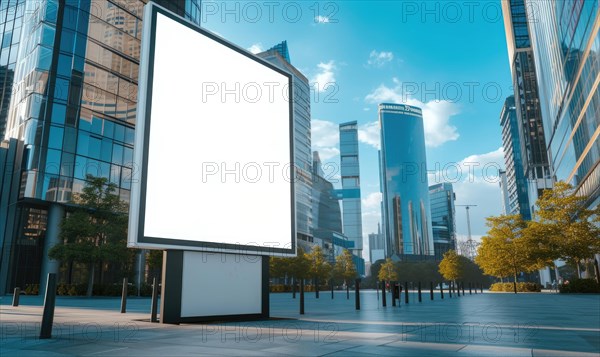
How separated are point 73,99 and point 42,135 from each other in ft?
15.7

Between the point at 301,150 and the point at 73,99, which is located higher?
the point at 301,150

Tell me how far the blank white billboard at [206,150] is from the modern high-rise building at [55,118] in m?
34.8

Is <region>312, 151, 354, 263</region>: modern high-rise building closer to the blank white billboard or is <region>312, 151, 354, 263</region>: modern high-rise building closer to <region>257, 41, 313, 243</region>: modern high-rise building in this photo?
<region>257, 41, 313, 243</region>: modern high-rise building

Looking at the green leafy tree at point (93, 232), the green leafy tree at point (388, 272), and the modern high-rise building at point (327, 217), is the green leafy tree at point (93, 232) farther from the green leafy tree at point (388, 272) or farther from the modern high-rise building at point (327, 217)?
the modern high-rise building at point (327, 217)

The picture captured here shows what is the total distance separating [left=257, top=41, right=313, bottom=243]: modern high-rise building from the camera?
410 feet

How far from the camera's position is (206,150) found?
1125 cm

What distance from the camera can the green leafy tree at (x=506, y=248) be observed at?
43.5 metres

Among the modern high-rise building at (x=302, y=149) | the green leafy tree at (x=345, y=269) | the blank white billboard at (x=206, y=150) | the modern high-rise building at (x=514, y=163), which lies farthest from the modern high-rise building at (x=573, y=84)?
the modern high-rise building at (x=514, y=163)

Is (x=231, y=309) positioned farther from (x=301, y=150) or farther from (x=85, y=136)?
(x=301, y=150)

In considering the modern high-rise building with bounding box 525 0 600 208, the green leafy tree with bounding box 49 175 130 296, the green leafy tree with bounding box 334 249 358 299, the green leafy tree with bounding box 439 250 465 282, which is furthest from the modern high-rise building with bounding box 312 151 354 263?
the green leafy tree with bounding box 49 175 130 296

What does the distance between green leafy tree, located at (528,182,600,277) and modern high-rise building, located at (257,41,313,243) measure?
7765 centimetres

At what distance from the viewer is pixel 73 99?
42.6m

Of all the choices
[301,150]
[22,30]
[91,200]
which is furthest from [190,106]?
[301,150]

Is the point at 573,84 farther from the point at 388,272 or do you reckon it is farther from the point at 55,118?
the point at 388,272
